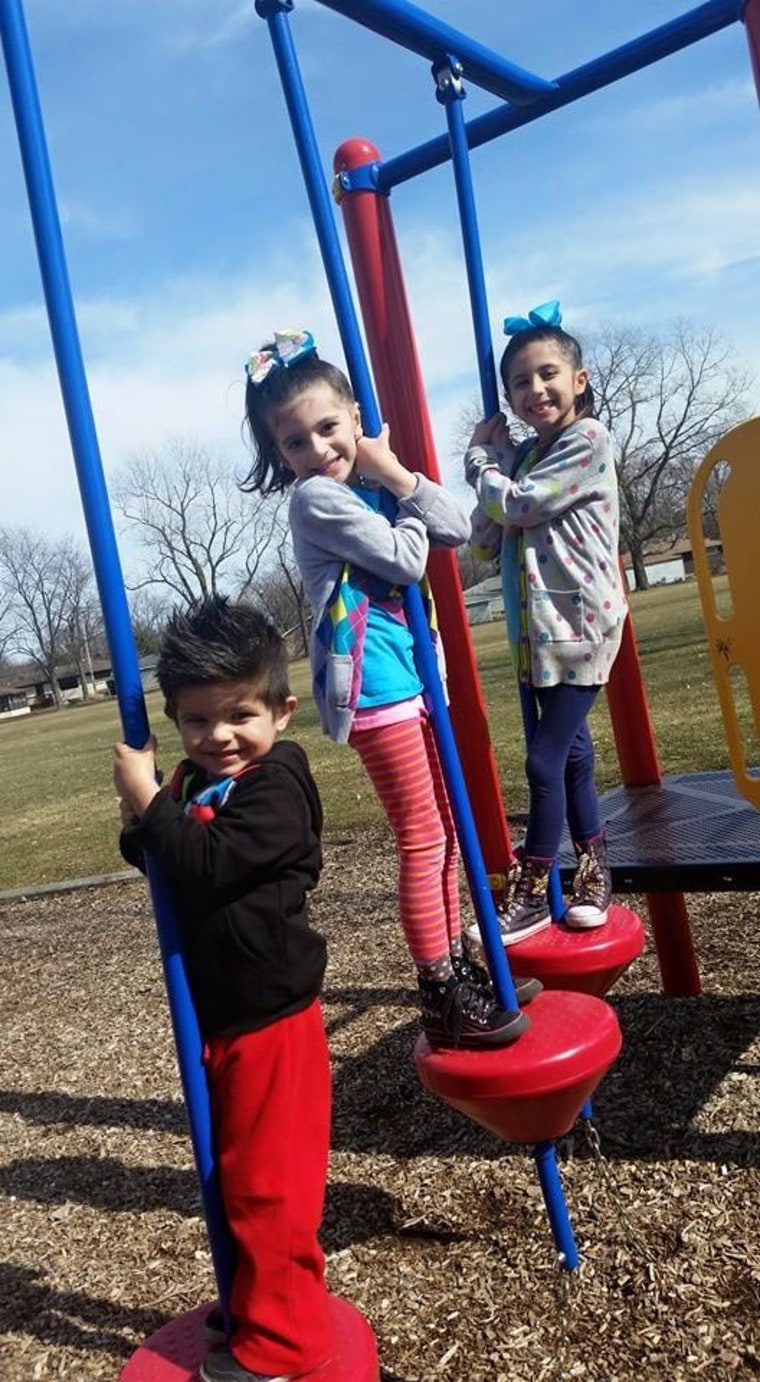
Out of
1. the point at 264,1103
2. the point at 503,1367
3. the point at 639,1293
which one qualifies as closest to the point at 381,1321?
the point at 503,1367

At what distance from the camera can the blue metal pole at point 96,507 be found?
1.83m

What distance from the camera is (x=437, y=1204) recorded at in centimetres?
294

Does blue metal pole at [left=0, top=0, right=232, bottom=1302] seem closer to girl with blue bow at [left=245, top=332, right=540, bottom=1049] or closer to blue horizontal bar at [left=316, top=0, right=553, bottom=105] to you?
girl with blue bow at [left=245, top=332, right=540, bottom=1049]

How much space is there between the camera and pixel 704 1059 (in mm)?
3484

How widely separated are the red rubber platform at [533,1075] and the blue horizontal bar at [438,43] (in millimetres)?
2299

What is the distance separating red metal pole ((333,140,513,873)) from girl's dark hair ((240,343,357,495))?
0.73 metres

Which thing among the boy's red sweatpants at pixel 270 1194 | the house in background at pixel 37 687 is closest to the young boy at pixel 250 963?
the boy's red sweatpants at pixel 270 1194

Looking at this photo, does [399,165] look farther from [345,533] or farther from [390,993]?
[390,993]

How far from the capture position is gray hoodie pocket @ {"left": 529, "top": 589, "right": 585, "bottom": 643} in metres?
2.83

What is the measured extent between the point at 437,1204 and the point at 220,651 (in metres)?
1.73

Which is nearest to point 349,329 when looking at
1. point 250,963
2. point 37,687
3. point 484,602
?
point 250,963

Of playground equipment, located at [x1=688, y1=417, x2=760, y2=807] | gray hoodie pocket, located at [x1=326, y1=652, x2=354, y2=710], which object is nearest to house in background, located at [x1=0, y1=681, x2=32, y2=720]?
playground equipment, located at [x1=688, y1=417, x2=760, y2=807]

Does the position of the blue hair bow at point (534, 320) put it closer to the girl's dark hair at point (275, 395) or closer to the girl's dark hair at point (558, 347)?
the girl's dark hair at point (558, 347)

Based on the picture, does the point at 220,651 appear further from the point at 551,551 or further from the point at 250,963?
the point at 551,551
